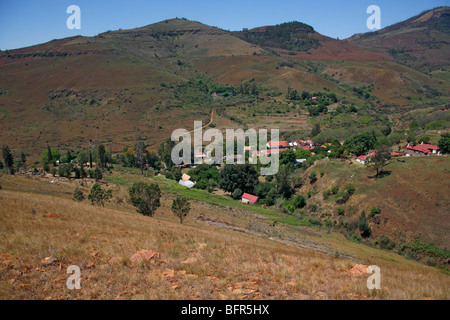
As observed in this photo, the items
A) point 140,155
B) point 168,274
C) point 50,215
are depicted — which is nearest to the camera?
point 168,274

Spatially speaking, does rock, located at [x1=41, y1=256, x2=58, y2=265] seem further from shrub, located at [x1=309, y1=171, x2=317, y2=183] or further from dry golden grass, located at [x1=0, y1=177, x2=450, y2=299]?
shrub, located at [x1=309, y1=171, x2=317, y2=183]

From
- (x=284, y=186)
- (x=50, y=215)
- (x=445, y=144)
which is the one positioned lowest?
(x=284, y=186)

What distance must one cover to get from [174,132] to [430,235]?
201 feet

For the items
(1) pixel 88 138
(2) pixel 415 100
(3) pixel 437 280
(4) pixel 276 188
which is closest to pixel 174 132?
(1) pixel 88 138

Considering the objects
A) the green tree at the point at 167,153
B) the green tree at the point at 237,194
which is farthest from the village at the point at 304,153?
the green tree at the point at 167,153

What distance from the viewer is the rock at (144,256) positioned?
8953mm

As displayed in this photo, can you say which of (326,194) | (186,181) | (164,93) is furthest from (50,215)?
(164,93)

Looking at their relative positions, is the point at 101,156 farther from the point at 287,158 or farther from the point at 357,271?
the point at 357,271

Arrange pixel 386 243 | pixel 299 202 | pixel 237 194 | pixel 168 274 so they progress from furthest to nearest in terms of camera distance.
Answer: pixel 237 194 < pixel 299 202 < pixel 386 243 < pixel 168 274

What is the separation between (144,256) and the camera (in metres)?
9.17

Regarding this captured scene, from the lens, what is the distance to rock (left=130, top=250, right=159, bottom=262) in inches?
352

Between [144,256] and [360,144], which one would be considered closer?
[144,256]

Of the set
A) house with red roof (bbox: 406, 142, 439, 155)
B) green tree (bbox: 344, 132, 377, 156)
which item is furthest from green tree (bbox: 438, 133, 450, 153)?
green tree (bbox: 344, 132, 377, 156)

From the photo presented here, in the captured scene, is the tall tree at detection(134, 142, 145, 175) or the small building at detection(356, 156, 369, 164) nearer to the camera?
the small building at detection(356, 156, 369, 164)
